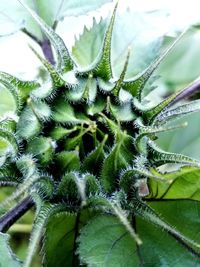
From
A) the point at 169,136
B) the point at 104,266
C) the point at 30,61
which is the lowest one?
the point at 104,266

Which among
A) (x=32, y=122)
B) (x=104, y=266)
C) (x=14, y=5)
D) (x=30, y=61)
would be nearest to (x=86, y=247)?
(x=104, y=266)

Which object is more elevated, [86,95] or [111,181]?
[86,95]

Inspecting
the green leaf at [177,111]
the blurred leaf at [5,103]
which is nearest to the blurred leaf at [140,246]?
the green leaf at [177,111]

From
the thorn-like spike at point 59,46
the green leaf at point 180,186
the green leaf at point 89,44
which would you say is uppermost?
the green leaf at point 89,44

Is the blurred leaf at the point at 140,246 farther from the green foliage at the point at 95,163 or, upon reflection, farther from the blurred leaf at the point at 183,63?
the blurred leaf at the point at 183,63

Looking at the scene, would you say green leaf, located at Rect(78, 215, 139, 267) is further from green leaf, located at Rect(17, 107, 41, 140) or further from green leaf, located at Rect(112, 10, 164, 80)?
green leaf, located at Rect(112, 10, 164, 80)

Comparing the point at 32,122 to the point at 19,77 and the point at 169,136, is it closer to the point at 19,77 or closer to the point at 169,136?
the point at 19,77
